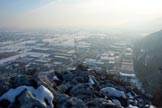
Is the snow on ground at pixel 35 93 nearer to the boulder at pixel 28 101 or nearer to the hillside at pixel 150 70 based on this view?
the boulder at pixel 28 101

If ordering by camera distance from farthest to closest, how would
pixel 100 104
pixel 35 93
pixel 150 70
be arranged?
1. pixel 150 70
2. pixel 100 104
3. pixel 35 93

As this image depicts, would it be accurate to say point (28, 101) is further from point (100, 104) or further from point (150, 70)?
point (150, 70)

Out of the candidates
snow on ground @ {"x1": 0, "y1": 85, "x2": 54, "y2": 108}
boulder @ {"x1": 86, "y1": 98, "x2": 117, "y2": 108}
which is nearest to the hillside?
boulder @ {"x1": 86, "y1": 98, "x2": 117, "y2": 108}

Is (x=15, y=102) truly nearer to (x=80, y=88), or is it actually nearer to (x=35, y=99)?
(x=35, y=99)

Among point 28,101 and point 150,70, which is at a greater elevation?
point 28,101

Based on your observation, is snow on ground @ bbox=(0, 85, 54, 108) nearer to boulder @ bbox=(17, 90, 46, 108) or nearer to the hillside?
boulder @ bbox=(17, 90, 46, 108)

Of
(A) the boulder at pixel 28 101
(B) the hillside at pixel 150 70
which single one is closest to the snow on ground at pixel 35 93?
(A) the boulder at pixel 28 101

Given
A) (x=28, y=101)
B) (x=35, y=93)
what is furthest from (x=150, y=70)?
(x=28, y=101)

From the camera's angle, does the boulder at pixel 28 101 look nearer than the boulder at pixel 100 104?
Yes

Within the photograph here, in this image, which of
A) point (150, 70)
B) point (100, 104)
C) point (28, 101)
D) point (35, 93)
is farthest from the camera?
point (150, 70)

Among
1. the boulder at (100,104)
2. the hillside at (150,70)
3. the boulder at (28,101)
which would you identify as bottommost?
the hillside at (150,70)
